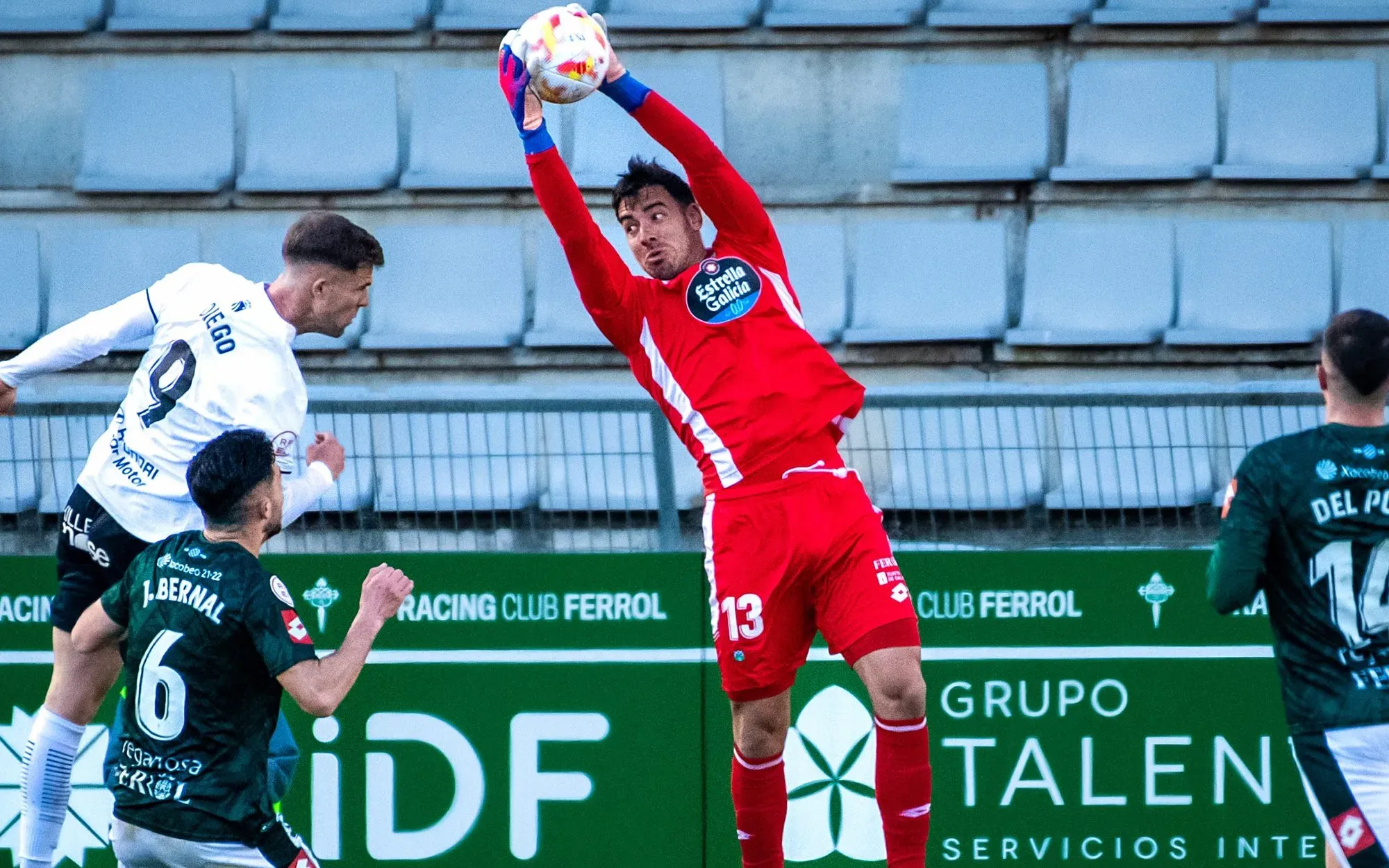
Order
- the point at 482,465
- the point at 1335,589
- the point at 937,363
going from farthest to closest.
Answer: the point at 937,363 → the point at 482,465 → the point at 1335,589

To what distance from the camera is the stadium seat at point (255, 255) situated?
7.04m

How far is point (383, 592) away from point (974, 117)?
4.95m

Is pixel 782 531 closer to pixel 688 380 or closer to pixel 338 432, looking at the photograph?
pixel 688 380

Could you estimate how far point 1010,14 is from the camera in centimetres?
727

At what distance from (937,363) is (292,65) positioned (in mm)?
3496

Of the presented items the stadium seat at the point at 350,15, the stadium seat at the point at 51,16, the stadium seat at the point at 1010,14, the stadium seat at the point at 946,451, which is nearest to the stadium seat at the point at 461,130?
the stadium seat at the point at 350,15

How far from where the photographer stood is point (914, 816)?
3682 millimetres

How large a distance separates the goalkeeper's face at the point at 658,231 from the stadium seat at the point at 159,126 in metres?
3.95

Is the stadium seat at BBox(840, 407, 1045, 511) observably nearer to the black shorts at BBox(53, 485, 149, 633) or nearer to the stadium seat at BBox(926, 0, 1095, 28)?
the black shorts at BBox(53, 485, 149, 633)

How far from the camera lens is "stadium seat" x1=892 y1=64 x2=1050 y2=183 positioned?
7.22 metres

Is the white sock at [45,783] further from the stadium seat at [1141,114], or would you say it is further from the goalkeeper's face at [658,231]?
the stadium seat at [1141,114]

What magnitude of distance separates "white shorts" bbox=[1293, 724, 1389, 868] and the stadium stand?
5.33m

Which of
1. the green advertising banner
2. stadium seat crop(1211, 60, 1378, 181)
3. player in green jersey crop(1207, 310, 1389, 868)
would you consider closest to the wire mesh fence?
the green advertising banner

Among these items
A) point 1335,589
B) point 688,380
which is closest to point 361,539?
point 688,380
